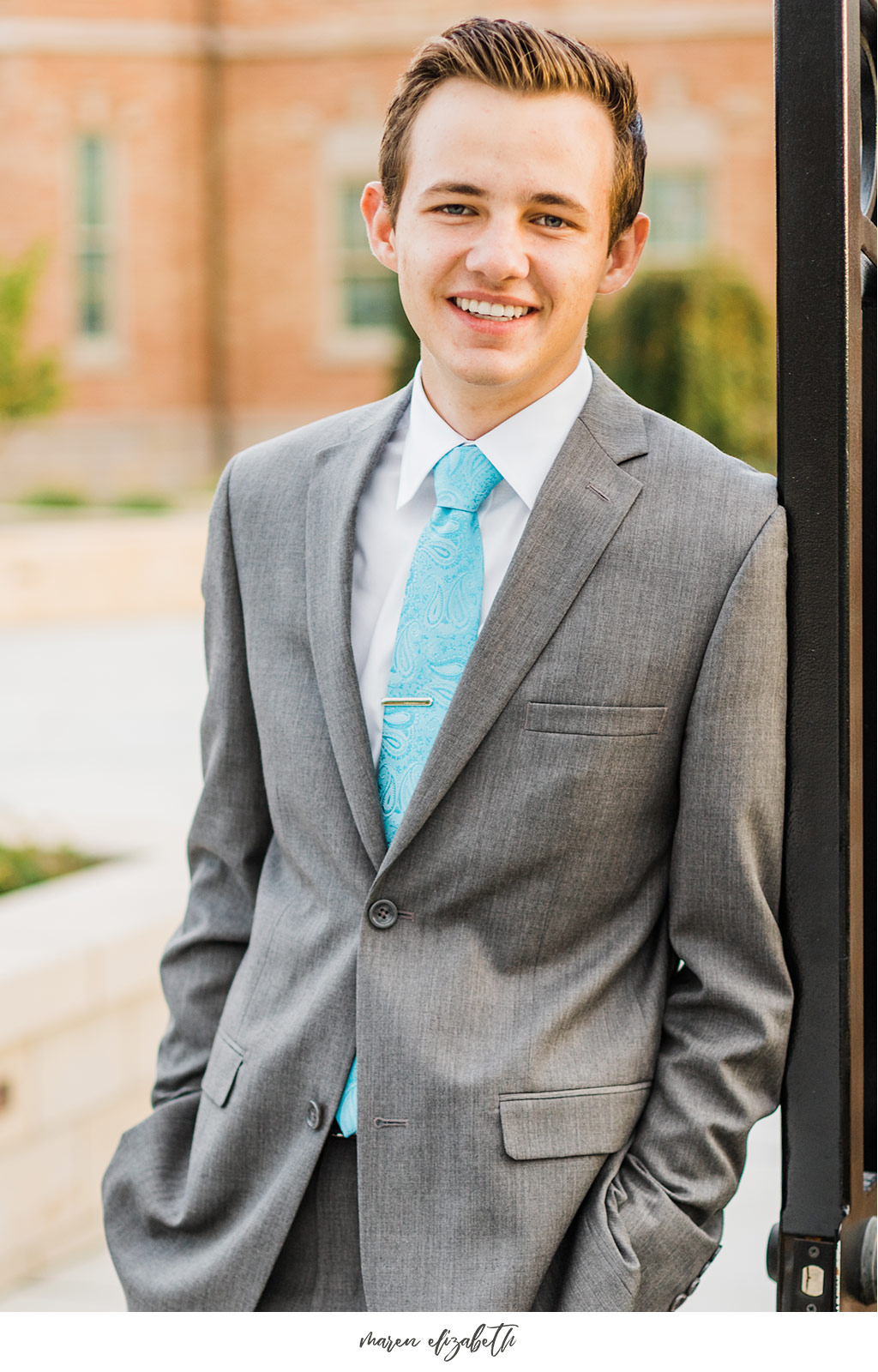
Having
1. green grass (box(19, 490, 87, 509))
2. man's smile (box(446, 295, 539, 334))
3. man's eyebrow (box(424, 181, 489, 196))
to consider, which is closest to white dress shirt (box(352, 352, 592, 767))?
man's smile (box(446, 295, 539, 334))

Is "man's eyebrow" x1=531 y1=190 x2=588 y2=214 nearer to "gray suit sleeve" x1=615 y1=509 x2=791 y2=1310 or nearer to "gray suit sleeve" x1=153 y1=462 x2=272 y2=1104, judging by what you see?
"gray suit sleeve" x1=615 y1=509 x2=791 y2=1310

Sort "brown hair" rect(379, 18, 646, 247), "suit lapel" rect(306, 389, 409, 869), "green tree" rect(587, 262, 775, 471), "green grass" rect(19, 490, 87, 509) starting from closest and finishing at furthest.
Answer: "brown hair" rect(379, 18, 646, 247)
"suit lapel" rect(306, 389, 409, 869)
"green tree" rect(587, 262, 775, 471)
"green grass" rect(19, 490, 87, 509)

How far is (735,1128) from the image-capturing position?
150 centimetres

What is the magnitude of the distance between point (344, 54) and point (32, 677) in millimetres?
9010

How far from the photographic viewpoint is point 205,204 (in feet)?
52.4

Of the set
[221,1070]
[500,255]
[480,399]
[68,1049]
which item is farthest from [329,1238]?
[68,1049]

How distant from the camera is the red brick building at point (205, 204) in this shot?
15320 mm

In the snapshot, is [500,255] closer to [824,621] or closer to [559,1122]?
[824,621]

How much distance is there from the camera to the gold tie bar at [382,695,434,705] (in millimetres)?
1555

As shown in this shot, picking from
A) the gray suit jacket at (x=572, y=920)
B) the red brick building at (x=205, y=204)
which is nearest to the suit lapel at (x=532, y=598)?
the gray suit jacket at (x=572, y=920)

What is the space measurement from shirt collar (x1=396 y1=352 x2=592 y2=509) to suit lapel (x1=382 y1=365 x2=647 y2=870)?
0.13 ft
